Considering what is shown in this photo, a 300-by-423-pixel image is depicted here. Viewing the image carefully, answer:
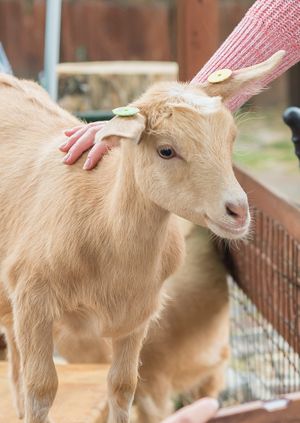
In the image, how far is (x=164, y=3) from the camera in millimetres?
10578

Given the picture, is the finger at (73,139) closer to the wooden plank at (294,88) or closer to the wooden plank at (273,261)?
the wooden plank at (273,261)

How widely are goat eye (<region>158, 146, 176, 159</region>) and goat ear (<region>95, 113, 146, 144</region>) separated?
0.06 m

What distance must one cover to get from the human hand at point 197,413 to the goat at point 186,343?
6.57 feet

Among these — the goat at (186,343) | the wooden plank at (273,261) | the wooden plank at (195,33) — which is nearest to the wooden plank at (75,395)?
the goat at (186,343)

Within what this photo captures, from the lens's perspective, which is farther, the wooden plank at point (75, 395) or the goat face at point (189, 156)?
the wooden plank at point (75, 395)

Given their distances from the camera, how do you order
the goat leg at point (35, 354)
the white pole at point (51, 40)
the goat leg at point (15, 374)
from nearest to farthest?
the goat leg at point (35, 354) < the goat leg at point (15, 374) < the white pole at point (51, 40)

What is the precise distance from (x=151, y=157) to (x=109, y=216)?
9.4 inches

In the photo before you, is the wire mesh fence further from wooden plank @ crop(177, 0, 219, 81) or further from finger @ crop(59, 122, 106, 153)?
finger @ crop(59, 122, 106, 153)

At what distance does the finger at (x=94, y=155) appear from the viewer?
7.22ft

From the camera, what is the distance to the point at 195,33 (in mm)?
4043

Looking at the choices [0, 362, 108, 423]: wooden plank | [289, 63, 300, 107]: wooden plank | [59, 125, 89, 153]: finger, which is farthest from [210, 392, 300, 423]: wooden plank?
[289, 63, 300, 107]: wooden plank

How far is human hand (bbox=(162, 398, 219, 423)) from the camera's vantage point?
140cm

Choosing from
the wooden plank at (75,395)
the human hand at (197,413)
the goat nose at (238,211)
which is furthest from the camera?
the wooden plank at (75,395)

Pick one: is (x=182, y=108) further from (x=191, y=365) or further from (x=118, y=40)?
(x=118, y=40)
